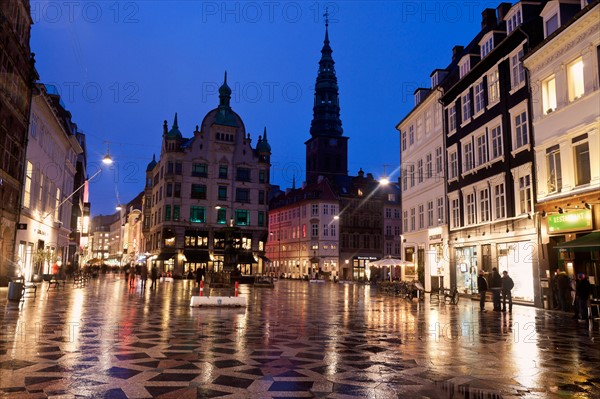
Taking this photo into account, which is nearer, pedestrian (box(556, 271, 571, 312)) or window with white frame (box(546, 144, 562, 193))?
pedestrian (box(556, 271, 571, 312))

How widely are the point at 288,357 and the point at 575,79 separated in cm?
1889

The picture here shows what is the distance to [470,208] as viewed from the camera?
1267 inches

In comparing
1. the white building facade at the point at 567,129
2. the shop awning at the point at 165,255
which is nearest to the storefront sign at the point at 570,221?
the white building facade at the point at 567,129

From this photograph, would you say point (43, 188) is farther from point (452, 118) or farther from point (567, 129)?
point (567, 129)

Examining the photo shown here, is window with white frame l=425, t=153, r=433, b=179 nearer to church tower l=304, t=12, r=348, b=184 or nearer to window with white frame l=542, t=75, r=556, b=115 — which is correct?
window with white frame l=542, t=75, r=556, b=115

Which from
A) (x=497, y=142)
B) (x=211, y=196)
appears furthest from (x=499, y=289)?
(x=211, y=196)

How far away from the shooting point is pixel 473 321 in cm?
1764

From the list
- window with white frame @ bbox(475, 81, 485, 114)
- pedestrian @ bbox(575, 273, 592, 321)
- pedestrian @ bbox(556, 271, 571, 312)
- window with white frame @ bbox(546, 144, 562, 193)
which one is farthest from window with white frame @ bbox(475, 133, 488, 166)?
pedestrian @ bbox(575, 273, 592, 321)

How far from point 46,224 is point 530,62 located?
36535 mm

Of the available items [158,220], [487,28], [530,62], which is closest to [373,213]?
[158,220]

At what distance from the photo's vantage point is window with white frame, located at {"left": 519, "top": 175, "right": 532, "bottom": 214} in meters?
25.5

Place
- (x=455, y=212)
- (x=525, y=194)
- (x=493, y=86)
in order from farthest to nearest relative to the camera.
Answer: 1. (x=455, y=212)
2. (x=493, y=86)
3. (x=525, y=194)

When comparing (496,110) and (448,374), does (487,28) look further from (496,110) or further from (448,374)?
(448,374)

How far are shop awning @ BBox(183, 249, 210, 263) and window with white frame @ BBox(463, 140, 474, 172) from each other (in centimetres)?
4247
